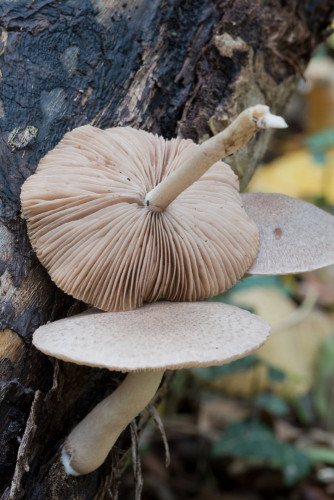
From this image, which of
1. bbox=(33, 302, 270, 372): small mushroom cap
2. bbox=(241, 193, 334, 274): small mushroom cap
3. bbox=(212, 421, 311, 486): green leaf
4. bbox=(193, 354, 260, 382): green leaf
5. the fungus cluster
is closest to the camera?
Answer: bbox=(33, 302, 270, 372): small mushroom cap

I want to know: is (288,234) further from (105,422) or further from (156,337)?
(105,422)

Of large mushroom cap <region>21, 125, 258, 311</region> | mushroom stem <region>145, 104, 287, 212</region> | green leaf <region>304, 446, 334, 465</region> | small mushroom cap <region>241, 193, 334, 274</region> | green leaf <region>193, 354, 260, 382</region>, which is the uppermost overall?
mushroom stem <region>145, 104, 287, 212</region>

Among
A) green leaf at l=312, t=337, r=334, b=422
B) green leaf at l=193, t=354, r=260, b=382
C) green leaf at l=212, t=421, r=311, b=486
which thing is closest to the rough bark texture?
green leaf at l=193, t=354, r=260, b=382

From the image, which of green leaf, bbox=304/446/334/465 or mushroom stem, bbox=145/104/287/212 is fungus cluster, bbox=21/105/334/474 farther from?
green leaf, bbox=304/446/334/465

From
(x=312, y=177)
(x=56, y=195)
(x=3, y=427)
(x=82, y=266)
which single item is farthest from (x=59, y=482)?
(x=312, y=177)

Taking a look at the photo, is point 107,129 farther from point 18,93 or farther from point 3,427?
point 3,427
